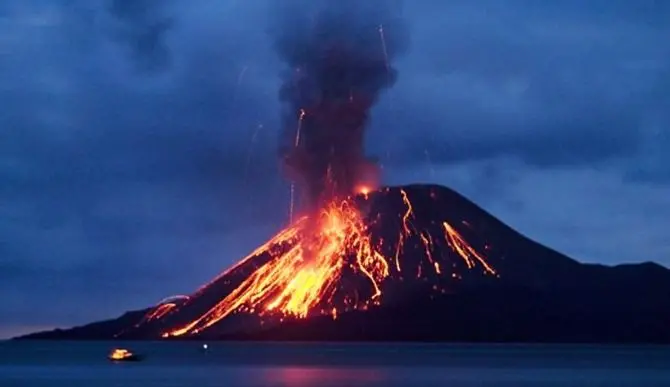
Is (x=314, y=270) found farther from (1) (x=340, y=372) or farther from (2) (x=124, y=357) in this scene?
(1) (x=340, y=372)

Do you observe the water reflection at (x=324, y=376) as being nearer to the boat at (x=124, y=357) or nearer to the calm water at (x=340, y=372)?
the calm water at (x=340, y=372)

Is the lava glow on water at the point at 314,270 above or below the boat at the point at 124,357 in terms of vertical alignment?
above

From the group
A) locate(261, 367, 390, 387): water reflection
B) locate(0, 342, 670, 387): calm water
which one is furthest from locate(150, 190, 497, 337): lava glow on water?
locate(261, 367, 390, 387): water reflection

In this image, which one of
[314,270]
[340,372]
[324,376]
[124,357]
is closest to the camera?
[324,376]

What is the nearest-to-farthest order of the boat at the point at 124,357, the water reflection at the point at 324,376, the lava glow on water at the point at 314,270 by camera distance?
the water reflection at the point at 324,376 < the boat at the point at 124,357 < the lava glow on water at the point at 314,270

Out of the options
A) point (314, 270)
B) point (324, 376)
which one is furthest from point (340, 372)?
point (314, 270)

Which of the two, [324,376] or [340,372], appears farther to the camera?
[340,372]

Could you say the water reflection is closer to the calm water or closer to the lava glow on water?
the calm water

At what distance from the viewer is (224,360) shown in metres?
145

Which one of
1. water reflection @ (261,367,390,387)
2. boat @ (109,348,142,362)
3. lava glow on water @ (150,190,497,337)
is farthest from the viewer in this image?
lava glow on water @ (150,190,497,337)

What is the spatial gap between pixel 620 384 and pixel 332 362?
142ft

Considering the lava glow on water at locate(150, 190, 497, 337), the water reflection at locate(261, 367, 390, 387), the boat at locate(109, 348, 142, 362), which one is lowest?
the water reflection at locate(261, 367, 390, 387)

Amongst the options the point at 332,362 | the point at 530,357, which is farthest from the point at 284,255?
the point at 332,362

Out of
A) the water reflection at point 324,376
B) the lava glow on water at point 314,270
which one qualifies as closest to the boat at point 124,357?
the water reflection at point 324,376
